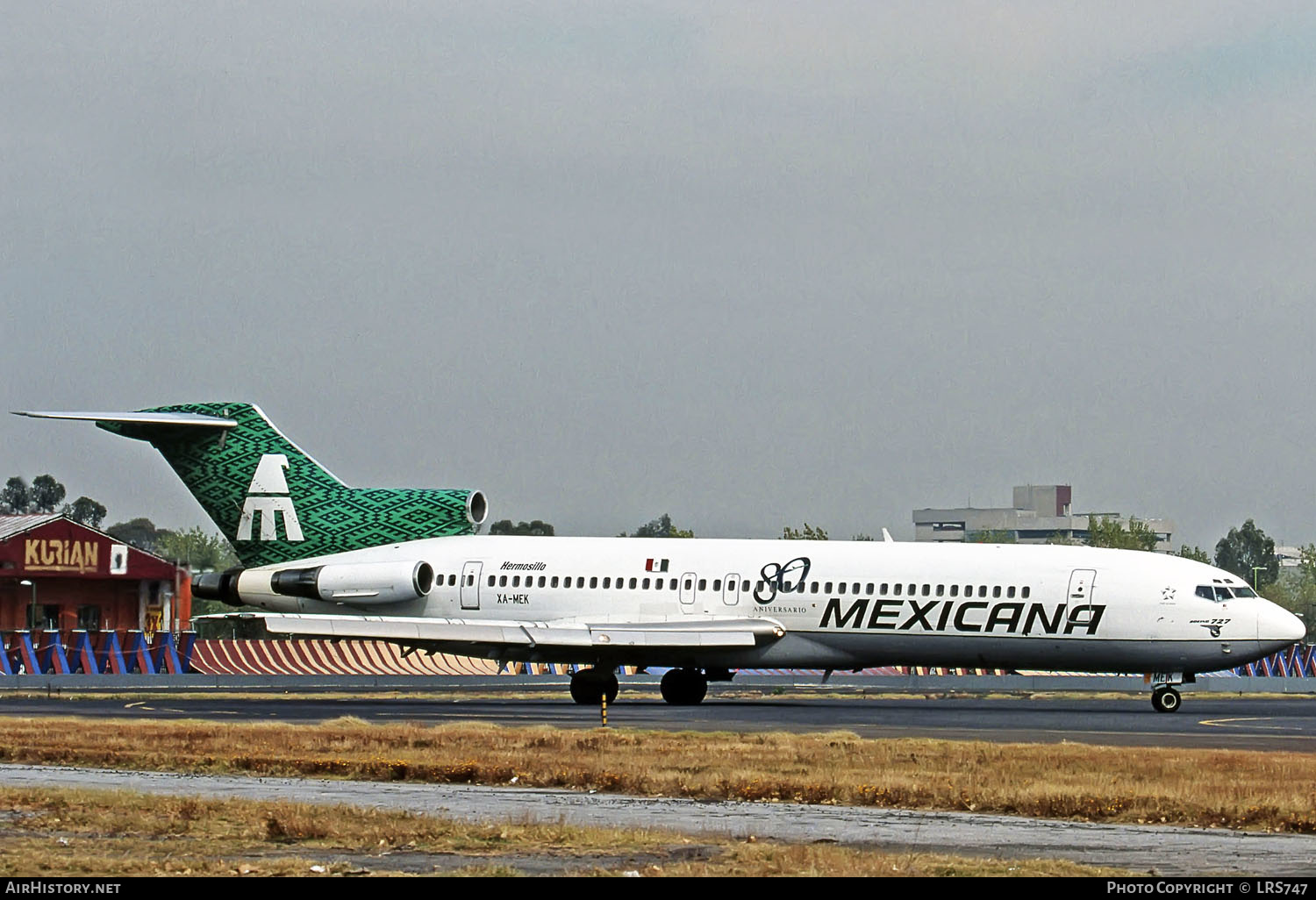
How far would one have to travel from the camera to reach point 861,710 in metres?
40.2

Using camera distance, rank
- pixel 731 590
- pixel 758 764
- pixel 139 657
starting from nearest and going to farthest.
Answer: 1. pixel 758 764
2. pixel 731 590
3. pixel 139 657

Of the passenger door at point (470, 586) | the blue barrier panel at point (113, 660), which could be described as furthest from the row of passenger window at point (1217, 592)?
the blue barrier panel at point (113, 660)

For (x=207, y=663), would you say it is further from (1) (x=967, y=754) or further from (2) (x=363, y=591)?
(1) (x=967, y=754)

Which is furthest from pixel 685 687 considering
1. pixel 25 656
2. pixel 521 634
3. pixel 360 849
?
pixel 360 849

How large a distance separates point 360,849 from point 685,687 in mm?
30032

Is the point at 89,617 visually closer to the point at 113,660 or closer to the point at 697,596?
the point at 113,660

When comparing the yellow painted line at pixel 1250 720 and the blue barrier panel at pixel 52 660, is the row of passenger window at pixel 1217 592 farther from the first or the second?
the blue barrier panel at pixel 52 660

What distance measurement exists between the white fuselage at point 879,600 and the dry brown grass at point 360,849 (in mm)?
25747

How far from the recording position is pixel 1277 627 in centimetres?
4100

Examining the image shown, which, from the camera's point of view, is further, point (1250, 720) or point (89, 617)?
point (89, 617)

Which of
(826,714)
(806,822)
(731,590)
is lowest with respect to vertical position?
(806,822)

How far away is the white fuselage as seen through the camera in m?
41.1

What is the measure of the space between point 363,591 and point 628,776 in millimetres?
25449
